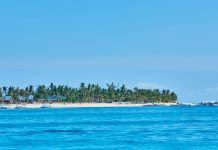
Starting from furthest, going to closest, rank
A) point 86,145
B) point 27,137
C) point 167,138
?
point 27,137 → point 167,138 → point 86,145

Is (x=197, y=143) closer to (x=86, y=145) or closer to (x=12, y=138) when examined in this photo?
(x=86, y=145)

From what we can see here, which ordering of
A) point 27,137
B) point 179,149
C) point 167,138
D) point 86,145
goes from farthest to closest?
1. point 27,137
2. point 167,138
3. point 86,145
4. point 179,149

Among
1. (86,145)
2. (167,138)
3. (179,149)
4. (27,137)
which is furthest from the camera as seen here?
(27,137)

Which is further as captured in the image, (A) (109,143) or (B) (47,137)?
(B) (47,137)

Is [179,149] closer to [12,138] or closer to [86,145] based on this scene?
[86,145]

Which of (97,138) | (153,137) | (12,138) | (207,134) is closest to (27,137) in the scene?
(12,138)

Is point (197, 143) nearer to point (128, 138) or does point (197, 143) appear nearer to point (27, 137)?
point (128, 138)

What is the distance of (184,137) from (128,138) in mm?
7360

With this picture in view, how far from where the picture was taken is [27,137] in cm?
10294

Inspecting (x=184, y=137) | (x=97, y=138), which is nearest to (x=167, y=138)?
(x=184, y=137)

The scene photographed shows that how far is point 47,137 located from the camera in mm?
102188

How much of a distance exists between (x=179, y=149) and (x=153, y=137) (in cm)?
1877

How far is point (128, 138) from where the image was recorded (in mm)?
98625

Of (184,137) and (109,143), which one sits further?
(184,137)
